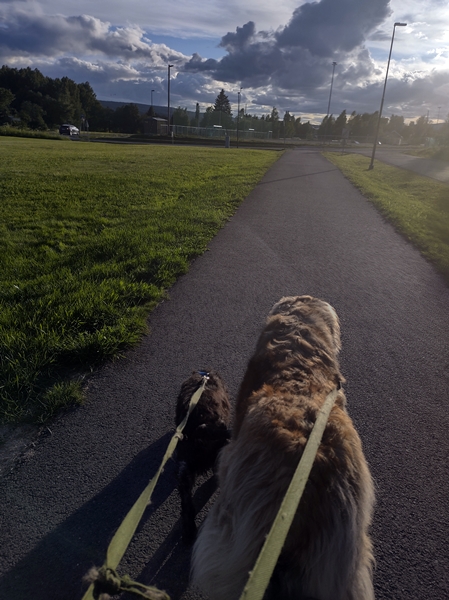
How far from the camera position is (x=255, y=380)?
247cm

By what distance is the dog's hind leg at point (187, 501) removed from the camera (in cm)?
236

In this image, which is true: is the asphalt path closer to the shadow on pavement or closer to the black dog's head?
the shadow on pavement

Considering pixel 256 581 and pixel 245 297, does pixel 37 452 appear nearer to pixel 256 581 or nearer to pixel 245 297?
pixel 256 581

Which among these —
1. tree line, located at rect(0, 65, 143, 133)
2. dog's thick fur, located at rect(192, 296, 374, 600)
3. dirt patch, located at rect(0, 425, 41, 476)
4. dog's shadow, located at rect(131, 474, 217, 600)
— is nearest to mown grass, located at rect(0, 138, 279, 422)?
dirt patch, located at rect(0, 425, 41, 476)

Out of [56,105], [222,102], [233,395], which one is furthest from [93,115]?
[233,395]

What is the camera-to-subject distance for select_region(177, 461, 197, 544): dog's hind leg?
7.75 feet

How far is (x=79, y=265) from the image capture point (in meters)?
6.51

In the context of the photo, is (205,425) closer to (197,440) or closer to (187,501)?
(197,440)

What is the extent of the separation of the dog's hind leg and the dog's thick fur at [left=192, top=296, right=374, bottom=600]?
61 centimetres

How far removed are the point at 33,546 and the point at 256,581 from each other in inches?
66.9

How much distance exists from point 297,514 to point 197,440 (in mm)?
1305

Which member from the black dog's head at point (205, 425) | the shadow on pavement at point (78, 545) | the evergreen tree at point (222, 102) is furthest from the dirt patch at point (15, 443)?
the evergreen tree at point (222, 102)

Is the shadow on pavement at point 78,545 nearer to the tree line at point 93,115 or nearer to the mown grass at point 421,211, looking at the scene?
the mown grass at point 421,211

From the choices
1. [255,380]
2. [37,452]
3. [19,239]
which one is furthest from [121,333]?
[19,239]
